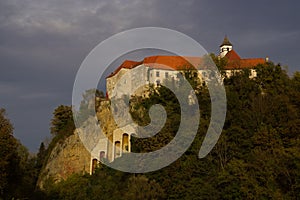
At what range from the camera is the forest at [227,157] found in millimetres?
30188

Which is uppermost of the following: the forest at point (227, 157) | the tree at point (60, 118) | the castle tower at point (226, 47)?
the castle tower at point (226, 47)

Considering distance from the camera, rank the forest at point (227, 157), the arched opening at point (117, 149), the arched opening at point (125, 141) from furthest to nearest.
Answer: the arched opening at point (117, 149), the arched opening at point (125, 141), the forest at point (227, 157)

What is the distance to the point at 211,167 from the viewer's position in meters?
35.3

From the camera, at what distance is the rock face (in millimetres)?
51312

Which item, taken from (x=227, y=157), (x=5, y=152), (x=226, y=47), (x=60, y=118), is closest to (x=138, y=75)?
(x=60, y=118)

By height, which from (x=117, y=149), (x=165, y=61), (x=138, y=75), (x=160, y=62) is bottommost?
(x=117, y=149)

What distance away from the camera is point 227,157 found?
119 ft

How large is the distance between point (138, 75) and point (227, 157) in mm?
30138

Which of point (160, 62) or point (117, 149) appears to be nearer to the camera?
point (117, 149)

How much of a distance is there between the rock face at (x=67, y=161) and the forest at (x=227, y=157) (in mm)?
3759

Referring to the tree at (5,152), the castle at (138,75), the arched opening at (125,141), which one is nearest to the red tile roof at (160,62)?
the castle at (138,75)

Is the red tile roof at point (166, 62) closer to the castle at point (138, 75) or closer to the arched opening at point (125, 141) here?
the castle at point (138, 75)

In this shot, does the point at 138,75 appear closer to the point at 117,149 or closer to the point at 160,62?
the point at 160,62

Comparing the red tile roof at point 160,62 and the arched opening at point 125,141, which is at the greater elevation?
the red tile roof at point 160,62
